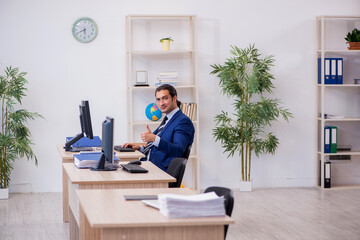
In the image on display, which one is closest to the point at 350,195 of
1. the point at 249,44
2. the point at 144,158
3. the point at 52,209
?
the point at 249,44

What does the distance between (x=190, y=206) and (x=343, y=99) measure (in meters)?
6.00

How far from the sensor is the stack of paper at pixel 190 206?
2.67 m

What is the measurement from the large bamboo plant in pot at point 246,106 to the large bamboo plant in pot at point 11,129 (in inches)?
98.3

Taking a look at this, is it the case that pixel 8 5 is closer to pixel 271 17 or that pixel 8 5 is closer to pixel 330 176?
pixel 271 17

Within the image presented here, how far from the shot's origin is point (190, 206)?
106 inches

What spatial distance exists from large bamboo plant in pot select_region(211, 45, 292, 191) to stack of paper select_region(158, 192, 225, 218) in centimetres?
464

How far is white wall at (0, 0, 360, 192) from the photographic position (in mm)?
7457

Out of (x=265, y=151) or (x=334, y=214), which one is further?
(x=265, y=151)

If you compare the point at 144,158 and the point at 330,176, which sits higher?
the point at 144,158

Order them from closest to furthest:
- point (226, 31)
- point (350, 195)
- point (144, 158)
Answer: point (144, 158) → point (350, 195) → point (226, 31)

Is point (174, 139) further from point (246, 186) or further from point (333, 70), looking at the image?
point (333, 70)

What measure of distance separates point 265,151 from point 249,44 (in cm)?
155

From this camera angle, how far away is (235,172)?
26.1 ft

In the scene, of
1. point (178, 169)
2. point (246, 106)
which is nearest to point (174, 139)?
point (178, 169)
